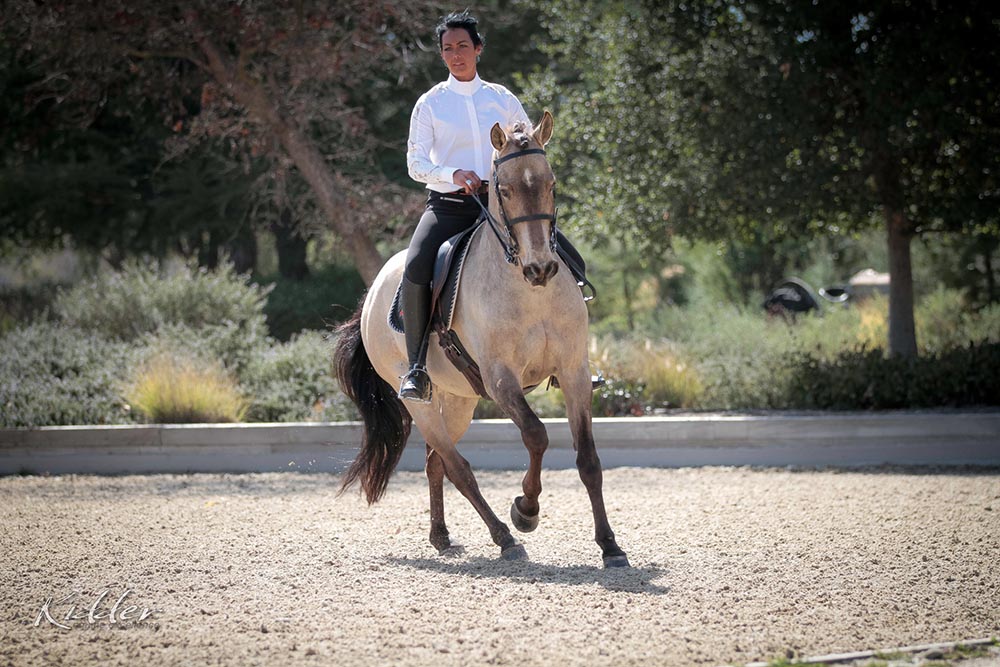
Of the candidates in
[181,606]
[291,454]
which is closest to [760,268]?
[291,454]

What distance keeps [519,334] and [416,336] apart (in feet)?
3.02

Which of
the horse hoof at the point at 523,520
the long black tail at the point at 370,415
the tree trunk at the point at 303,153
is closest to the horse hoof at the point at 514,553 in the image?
the horse hoof at the point at 523,520

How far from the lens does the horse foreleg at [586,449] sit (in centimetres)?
590

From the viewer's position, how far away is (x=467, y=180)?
241 inches

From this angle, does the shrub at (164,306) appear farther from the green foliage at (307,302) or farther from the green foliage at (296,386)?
the green foliage at (307,302)

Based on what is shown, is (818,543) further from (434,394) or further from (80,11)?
(80,11)

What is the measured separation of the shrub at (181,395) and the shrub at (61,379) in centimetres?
37

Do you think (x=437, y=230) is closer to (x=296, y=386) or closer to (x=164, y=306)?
(x=296, y=386)

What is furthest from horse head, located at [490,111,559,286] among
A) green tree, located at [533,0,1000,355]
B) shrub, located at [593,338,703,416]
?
green tree, located at [533,0,1000,355]

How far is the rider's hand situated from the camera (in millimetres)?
6109

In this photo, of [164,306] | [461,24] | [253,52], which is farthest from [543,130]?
[164,306]

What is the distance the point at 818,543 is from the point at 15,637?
4.20m

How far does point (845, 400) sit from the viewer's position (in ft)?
37.8

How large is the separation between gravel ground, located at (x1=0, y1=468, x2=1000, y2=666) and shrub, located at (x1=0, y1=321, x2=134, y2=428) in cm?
290
